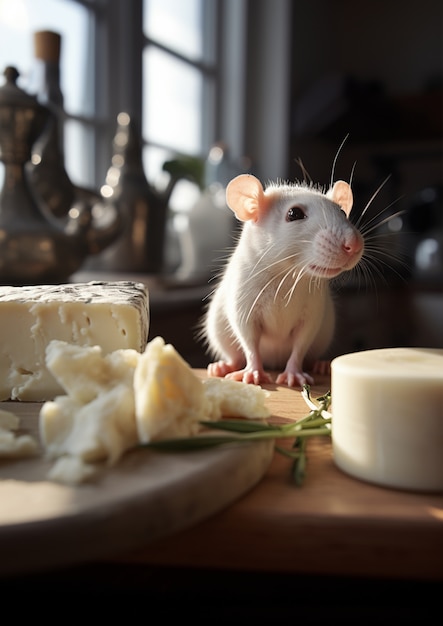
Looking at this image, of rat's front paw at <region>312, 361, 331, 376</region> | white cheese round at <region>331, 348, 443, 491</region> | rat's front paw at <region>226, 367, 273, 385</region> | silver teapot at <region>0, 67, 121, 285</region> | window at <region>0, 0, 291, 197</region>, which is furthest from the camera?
window at <region>0, 0, 291, 197</region>

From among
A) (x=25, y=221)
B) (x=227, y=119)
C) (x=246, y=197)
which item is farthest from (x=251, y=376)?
(x=227, y=119)

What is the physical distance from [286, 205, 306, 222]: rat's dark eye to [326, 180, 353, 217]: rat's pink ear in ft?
0.25

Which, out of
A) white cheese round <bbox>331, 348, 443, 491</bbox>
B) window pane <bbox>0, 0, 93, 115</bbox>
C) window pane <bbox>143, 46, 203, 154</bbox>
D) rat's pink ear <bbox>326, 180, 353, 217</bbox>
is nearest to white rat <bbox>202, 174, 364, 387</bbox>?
rat's pink ear <bbox>326, 180, 353, 217</bbox>

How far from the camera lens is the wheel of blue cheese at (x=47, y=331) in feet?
3.08

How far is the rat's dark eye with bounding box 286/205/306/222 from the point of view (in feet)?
3.11

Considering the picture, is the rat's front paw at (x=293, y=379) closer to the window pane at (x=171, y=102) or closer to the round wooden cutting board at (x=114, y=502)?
the round wooden cutting board at (x=114, y=502)

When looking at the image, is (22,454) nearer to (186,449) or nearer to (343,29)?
(186,449)

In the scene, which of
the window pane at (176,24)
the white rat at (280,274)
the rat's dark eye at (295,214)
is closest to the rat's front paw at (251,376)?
the white rat at (280,274)

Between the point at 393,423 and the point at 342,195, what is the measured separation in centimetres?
48

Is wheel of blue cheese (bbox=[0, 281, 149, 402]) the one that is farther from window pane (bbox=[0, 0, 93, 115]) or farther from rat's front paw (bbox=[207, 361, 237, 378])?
window pane (bbox=[0, 0, 93, 115])

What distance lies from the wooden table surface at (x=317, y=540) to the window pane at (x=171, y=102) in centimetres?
275

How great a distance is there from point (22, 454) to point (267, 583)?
0.89ft

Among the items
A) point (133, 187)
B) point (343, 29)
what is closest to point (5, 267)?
point (133, 187)

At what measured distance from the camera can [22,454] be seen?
2.11ft
